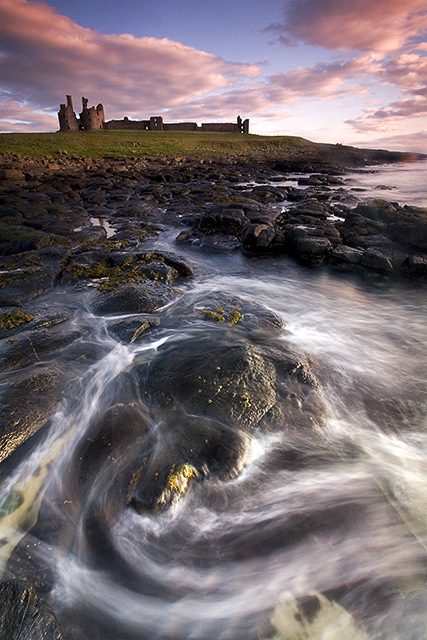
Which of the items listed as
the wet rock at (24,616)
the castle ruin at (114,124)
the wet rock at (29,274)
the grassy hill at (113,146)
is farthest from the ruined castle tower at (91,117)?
the wet rock at (24,616)

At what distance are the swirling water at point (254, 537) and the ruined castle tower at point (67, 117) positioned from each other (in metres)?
73.2

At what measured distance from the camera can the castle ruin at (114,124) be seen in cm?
6112

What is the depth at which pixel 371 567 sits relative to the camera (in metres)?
2.58

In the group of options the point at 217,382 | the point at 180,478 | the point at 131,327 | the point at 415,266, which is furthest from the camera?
the point at 415,266

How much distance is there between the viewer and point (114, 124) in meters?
71.5

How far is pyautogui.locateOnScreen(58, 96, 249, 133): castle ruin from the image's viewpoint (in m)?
61.1

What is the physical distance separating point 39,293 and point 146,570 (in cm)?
631

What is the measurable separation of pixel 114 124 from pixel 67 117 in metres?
13.2

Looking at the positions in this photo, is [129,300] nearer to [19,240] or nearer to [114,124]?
[19,240]

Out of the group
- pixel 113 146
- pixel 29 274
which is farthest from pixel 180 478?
pixel 113 146

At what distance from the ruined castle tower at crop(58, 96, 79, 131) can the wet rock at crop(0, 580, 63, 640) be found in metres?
75.3

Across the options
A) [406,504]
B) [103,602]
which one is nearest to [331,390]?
[406,504]

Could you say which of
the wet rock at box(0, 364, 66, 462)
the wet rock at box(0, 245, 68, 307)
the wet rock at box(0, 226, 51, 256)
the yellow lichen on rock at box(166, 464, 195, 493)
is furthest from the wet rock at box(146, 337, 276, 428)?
the wet rock at box(0, 226, 51, 256)

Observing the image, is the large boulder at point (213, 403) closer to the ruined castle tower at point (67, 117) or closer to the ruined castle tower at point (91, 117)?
the ruined castle tower at point (67, 117)
